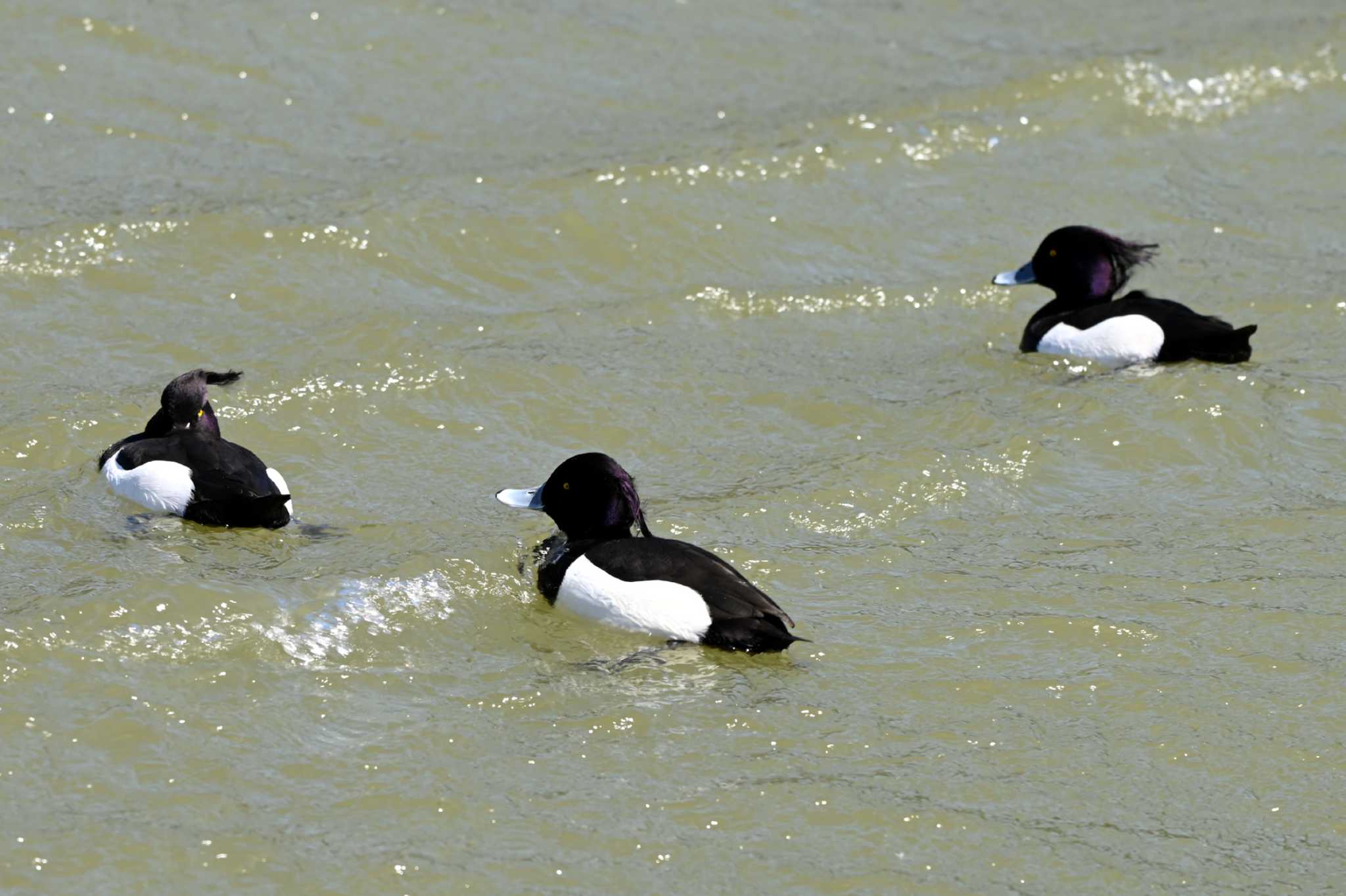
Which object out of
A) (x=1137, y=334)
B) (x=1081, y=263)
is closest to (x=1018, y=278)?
(x=1081, y=263)

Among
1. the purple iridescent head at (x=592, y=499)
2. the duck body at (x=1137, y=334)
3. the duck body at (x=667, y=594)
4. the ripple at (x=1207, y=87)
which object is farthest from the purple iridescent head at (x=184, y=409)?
the ripple at (x=1207, y=87)

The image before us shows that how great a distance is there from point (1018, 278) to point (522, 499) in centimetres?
379

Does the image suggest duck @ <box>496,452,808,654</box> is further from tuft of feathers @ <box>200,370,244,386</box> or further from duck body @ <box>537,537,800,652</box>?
tuft of feathers @ <box>200,370,244,386</box>

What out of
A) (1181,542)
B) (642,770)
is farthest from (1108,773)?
(1181,542)

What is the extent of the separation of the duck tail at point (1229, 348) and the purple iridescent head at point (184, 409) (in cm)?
425

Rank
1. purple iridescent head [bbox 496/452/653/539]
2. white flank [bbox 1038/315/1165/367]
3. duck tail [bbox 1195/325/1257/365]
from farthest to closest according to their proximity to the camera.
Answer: white flank [bbox 1038/315/1165/367] < duck tail [bbox 1195/325/1257/365] < purple iridescent head [bbox 496/452/653/539]

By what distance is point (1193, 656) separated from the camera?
18.9 ft

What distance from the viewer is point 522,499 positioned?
639cm

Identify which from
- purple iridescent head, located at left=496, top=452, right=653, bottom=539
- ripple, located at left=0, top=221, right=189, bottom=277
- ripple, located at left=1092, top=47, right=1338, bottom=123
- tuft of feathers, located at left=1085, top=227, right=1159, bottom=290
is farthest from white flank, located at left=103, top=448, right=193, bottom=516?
ripple, located at left=1092, top=47, right=1338, bottom=123

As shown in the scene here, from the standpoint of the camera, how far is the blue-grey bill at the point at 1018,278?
9.28 m

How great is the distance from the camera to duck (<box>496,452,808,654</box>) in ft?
18.4

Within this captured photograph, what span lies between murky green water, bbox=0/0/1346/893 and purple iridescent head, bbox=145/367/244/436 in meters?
0.36

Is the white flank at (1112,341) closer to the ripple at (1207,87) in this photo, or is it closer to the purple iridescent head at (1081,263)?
the purple iridescent head at (1081,263)

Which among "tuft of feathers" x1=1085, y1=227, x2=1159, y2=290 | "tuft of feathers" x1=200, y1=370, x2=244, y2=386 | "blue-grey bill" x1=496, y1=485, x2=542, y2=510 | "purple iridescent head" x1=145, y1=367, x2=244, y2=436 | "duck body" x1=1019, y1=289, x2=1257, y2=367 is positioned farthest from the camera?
"tuft of feathers" x1=1085, y1=227, x2=1159, y2=290
